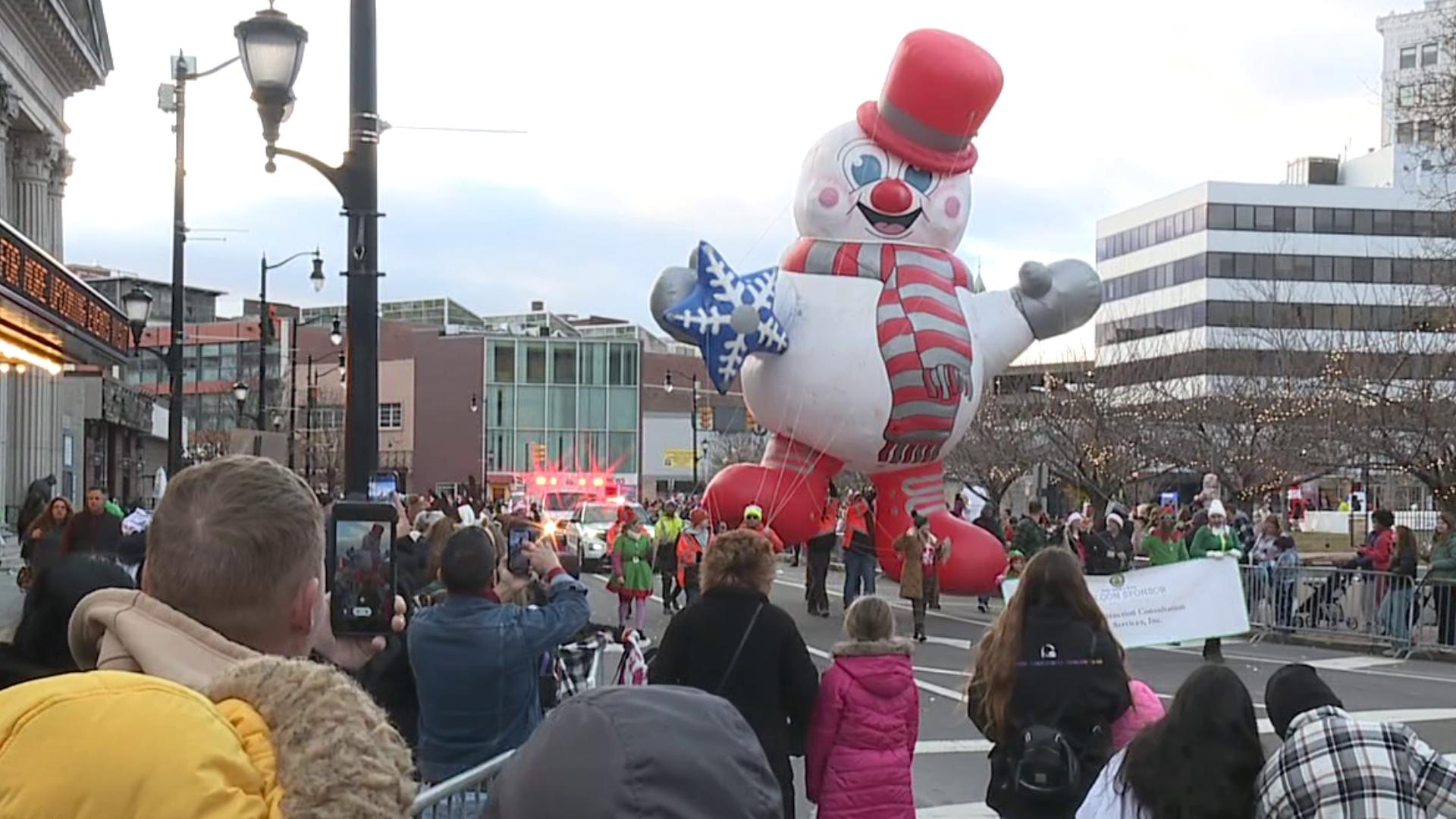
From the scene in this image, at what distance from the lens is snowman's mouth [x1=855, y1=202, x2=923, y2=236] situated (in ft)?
52.3

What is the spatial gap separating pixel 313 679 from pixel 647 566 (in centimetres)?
1562

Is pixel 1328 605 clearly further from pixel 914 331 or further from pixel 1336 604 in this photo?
pixel 914 331

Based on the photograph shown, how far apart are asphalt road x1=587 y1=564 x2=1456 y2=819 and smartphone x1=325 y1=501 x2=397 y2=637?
2553 mm

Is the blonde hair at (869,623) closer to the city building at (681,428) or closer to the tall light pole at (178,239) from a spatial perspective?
the tall light pole at (178,239)

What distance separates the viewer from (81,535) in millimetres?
8508

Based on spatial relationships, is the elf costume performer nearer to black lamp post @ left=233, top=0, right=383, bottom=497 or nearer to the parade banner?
the parade banner

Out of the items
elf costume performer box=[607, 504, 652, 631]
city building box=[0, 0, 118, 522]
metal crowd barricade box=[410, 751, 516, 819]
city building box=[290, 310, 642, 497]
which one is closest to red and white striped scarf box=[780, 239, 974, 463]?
elf costume performer box=[607, 504, 652, 631]

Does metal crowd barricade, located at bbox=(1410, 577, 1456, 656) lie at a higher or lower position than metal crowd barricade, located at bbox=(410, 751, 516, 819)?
lower

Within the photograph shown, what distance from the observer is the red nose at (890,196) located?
1579 centimetres

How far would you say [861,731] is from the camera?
5738 millimetres

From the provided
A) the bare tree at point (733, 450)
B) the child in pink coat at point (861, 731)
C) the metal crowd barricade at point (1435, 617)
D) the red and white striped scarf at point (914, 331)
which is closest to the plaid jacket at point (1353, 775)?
the child in pink coat at point (861, 731)

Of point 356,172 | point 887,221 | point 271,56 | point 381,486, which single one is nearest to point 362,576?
point 356,172

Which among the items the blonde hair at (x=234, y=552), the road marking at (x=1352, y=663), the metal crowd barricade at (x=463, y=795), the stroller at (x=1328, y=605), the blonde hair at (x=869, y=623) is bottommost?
the road marking at (x=1352, y=663)

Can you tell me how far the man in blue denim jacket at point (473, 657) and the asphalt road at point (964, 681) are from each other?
176 cm
